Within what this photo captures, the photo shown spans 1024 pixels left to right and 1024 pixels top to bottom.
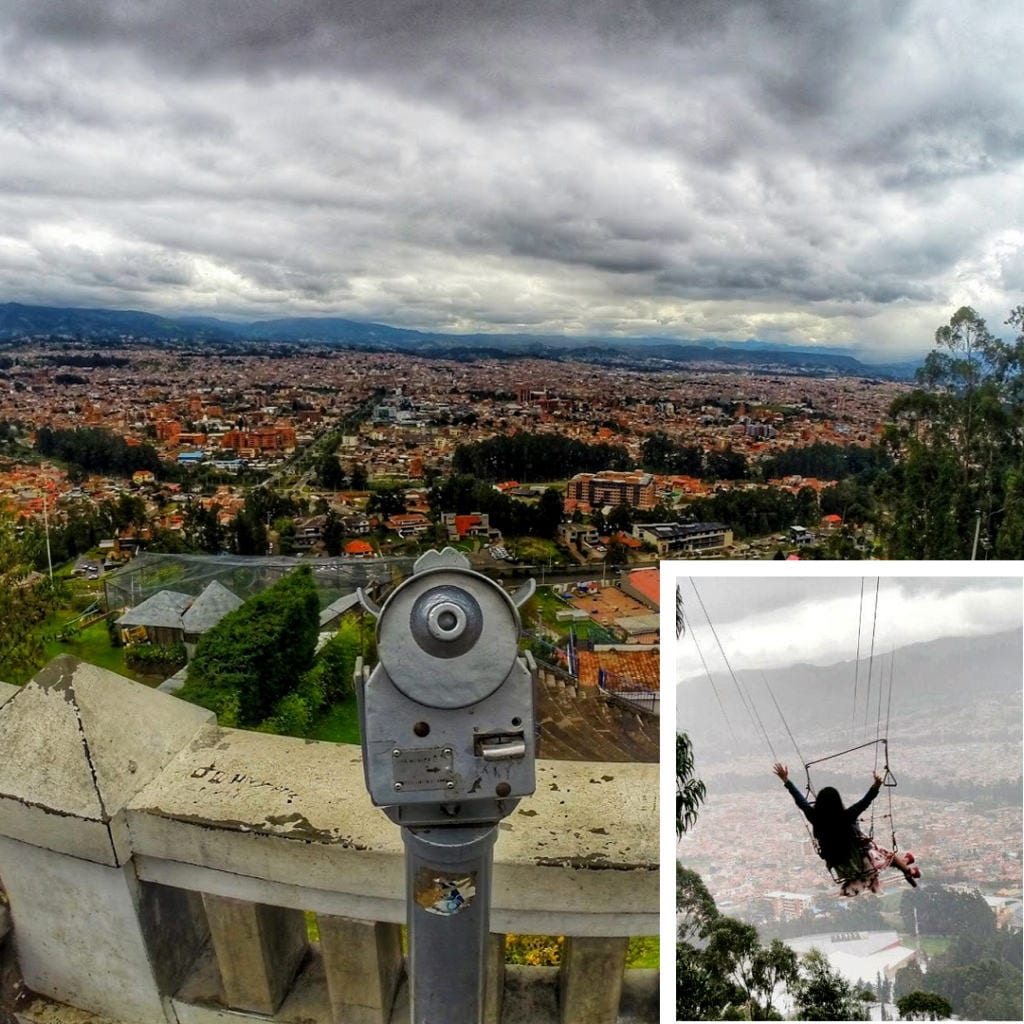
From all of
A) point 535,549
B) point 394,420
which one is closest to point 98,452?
point 394,420

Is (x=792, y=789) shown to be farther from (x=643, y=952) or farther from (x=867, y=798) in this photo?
(x=643, y=952)

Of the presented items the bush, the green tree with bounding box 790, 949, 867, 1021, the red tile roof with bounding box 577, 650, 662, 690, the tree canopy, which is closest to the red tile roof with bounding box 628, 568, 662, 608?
the red tile roof with bounding box 577, 650, 662, 690

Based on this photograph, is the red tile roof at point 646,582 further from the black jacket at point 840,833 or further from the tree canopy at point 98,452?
the tree canopy at point 98,452

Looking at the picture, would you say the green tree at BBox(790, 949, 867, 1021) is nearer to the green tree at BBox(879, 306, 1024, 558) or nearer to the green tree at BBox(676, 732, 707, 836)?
the green tree at BBox(676, 732, 707, 836)

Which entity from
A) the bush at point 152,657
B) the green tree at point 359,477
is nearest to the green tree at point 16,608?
the bush at point 152,657

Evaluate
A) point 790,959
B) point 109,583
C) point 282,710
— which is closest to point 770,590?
point 790,959

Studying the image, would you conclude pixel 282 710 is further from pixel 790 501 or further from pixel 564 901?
pixel 790 501
